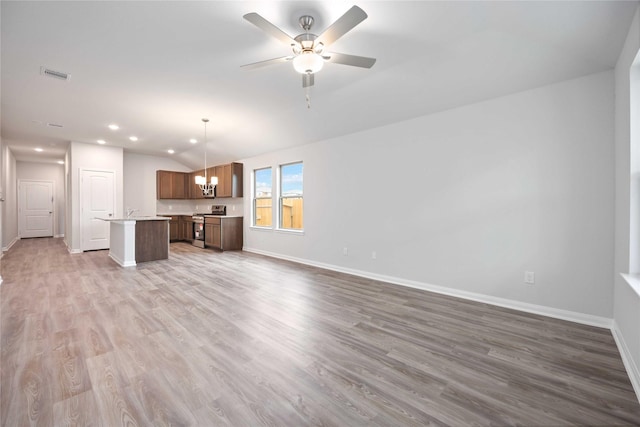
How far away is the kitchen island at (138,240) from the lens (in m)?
5.27

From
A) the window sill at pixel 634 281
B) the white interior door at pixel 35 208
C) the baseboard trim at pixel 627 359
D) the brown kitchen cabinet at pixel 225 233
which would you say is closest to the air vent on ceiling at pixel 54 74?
the brown kitchen cabinet at pixel 225 233

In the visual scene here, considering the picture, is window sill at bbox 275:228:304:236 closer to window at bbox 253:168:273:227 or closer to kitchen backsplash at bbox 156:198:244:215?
window at bbox 253:168:273:227

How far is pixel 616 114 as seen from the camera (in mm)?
2533

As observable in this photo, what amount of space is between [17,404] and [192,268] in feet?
11.8

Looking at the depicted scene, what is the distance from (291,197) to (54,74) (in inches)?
161

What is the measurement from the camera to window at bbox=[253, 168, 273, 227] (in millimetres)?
6895

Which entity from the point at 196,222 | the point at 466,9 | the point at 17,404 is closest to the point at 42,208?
the point at 196,222

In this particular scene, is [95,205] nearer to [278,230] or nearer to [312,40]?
[278,230]

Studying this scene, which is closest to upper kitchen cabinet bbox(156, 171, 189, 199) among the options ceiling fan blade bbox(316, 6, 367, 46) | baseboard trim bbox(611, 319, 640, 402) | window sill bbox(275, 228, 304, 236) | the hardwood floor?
window sill bbox(275, 228, 304, 236)

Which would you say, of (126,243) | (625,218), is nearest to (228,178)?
(126,243)

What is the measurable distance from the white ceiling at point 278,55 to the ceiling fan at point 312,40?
0.27m

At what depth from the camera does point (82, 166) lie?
271 inches

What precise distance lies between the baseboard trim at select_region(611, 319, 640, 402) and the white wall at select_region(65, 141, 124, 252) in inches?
372

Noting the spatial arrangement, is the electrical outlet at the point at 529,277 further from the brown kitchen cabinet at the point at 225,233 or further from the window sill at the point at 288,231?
the brown kitchen cabinet at the point at 225,233
